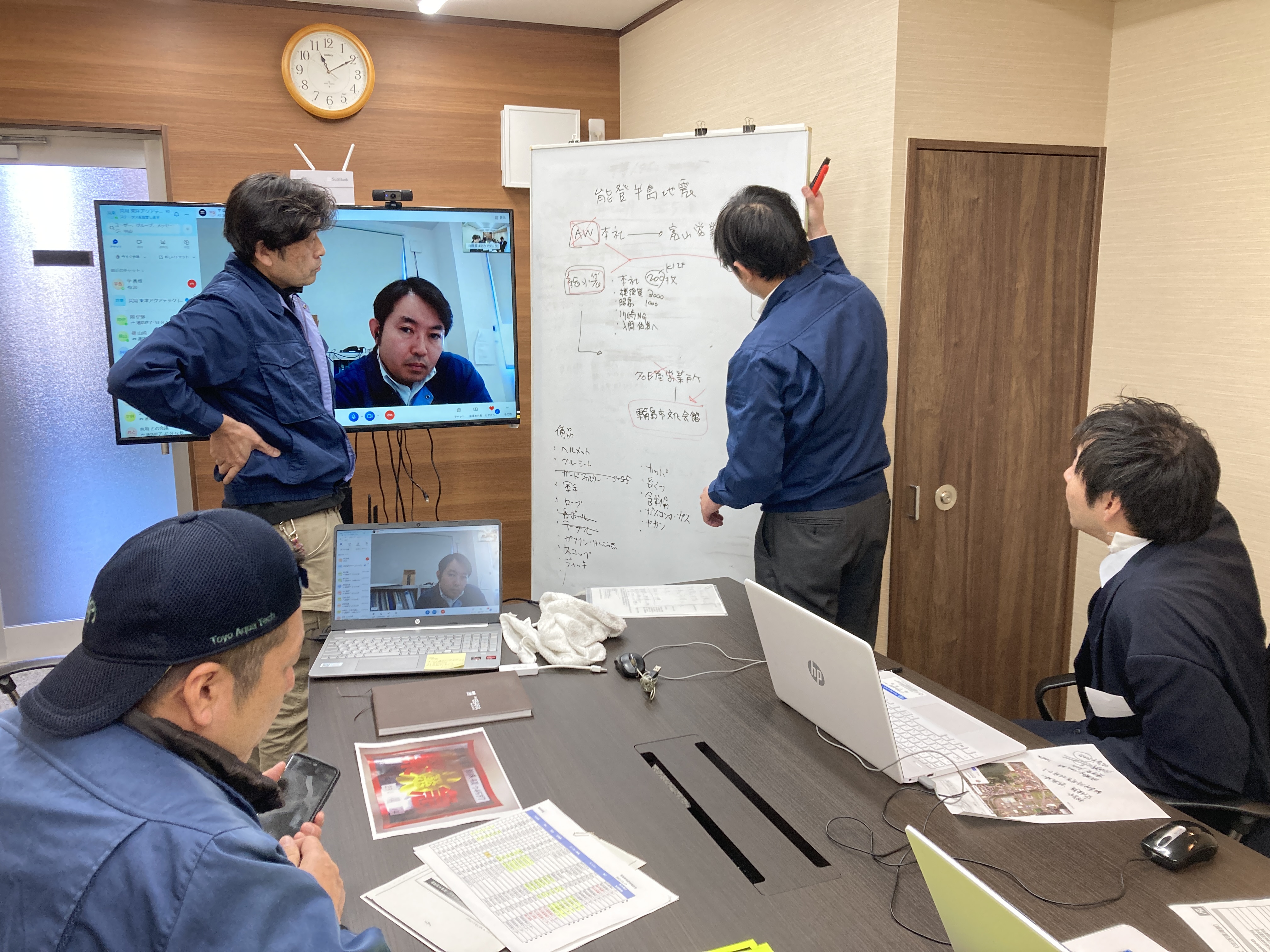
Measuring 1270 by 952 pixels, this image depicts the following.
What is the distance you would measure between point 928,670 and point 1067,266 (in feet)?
4.63

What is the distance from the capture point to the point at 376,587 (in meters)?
2.16

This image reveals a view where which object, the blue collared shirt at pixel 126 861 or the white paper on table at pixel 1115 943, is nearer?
the blue collared shirt at pixel 126 861

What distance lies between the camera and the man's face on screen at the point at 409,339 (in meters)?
3.34

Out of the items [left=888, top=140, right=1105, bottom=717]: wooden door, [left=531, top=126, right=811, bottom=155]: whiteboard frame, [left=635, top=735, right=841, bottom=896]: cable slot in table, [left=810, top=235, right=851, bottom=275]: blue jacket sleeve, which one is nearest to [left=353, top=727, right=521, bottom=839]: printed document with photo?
[left=635, top=735, right=841, bottom=896]: cable slot in table

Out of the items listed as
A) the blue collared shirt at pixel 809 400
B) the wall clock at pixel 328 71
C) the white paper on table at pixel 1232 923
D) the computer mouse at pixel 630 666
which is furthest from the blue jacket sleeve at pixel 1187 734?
the wall clock at pixel 328 71

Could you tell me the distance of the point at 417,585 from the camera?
2.16 m

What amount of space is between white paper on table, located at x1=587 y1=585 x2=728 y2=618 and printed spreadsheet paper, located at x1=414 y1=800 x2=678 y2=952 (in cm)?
87

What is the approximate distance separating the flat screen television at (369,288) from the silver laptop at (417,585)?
1.22 metres

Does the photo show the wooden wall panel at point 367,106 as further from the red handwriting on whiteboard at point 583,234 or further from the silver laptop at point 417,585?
the silver laptop at point 417,585

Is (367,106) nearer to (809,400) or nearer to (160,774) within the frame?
(809,400)

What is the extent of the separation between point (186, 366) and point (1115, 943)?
7.62 ft

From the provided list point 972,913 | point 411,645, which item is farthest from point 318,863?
point 411,645

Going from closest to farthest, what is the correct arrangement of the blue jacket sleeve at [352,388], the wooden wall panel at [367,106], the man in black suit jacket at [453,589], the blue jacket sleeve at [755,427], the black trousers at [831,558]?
the man in black suit jacket at [453,589]
the blue jacket sleeve at [755,427]
the black trousers at [831,558]
the blue jacket sleeve at [352,388]
the wooden wall panel at [367,106]

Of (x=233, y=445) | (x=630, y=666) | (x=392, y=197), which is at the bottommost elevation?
(x=630, y=666)
